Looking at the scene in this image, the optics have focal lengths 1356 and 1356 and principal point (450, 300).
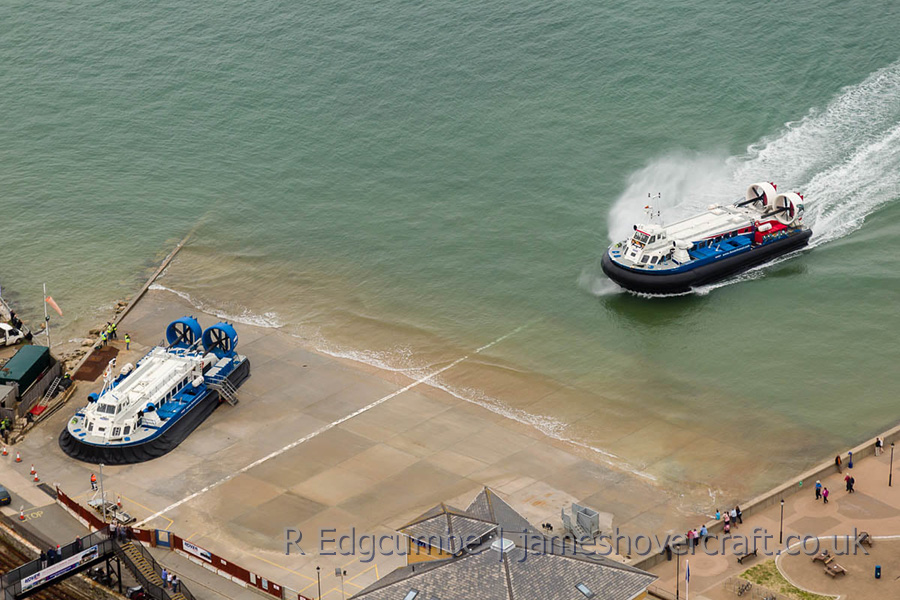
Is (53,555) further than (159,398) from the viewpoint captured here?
No

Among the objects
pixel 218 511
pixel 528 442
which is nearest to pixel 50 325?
pixel 218 511

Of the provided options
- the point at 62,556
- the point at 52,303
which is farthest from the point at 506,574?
the point at 52,303

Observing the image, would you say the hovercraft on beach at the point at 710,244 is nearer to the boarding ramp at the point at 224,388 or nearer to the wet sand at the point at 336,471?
the wet sand at the point at 336,471

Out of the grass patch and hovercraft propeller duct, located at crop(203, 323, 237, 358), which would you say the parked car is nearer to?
hovercraft propeller duct, located at crop(203, 323, 237, 358)

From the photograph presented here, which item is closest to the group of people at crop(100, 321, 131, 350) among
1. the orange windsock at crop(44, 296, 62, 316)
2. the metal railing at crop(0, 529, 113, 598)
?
the orange windsock at crop(44, 296, 62, 316)

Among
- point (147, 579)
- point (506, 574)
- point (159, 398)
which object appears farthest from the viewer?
point (159, 398)

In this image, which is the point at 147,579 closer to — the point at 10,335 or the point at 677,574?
the point at 677,574
